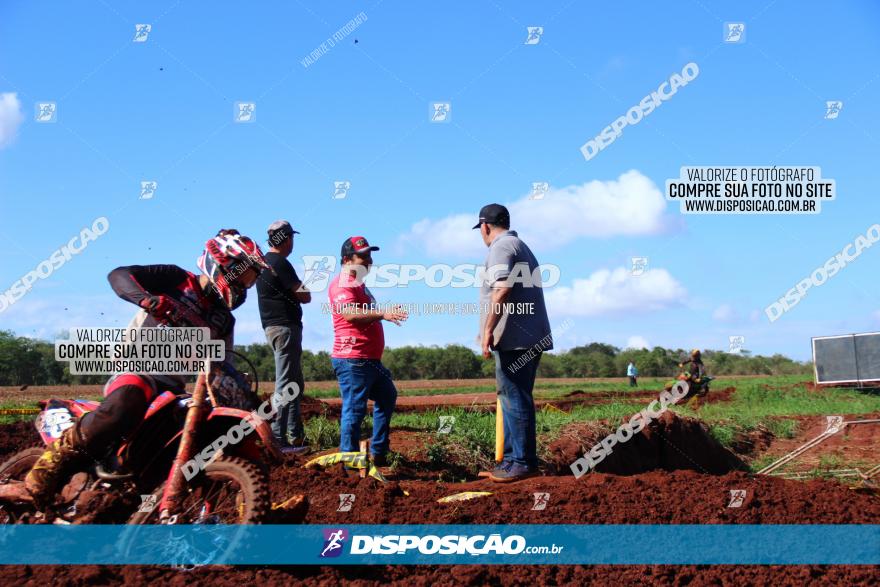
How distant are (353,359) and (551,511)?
7.70 ft

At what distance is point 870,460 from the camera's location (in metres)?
10.9

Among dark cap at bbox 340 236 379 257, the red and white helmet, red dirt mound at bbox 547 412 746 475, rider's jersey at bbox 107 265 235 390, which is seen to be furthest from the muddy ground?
red dirt mound at bbox 547 412 746 475

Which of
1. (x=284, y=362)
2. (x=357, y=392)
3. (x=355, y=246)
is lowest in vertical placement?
(x=357, y=392)

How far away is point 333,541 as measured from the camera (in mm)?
4781

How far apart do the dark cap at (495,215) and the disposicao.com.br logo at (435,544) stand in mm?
2907

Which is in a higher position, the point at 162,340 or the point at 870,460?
the point at 162,340

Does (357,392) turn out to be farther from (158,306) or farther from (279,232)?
(158,306)

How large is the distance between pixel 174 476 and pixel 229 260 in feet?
4.25

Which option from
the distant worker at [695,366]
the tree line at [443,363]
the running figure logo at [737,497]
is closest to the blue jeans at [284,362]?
the tree line at [443,363]

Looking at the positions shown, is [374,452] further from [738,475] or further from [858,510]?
[858,510]

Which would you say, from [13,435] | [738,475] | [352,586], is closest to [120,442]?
[352,586]

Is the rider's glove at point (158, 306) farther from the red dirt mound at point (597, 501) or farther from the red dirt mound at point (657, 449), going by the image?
the red dirt mound at point (657, 449)

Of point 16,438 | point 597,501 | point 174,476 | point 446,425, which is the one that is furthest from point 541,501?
point 16,438

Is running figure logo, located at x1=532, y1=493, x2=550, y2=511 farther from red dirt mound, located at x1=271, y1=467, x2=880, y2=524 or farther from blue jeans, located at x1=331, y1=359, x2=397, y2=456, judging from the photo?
blue jeans, located at x1=331, y1=359, x2=397, y2=456
